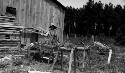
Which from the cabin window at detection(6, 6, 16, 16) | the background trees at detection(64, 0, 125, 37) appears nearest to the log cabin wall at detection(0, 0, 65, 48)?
the cabin window at detection(6, 6, 16, 16)

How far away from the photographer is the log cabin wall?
17.2m

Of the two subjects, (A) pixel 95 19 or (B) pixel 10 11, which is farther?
(A) pixel 95 19

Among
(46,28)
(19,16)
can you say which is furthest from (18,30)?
(46,28)

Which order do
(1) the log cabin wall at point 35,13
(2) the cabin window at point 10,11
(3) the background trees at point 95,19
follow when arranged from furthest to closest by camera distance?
(3) the background trees at point 95,19 → (1) the log cabin wall at point 35,13 → (2) the cabin window at point 10,11

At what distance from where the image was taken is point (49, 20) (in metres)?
21.3

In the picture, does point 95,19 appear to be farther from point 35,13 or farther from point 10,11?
point 10,11

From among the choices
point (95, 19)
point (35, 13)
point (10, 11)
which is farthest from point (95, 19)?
point (10, 11)

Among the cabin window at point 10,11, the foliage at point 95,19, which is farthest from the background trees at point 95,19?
the cabin window at point 10,11

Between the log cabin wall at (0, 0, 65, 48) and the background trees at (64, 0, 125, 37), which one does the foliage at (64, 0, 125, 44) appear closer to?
the background trees at (64, 0, 125, 37)

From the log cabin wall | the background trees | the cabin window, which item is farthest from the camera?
the background trees

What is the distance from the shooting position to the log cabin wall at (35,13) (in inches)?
678

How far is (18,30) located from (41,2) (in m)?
5.40

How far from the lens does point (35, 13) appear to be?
19.3m

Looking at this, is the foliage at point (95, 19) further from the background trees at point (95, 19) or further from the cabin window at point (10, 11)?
the cabin window at point (10, 11)
